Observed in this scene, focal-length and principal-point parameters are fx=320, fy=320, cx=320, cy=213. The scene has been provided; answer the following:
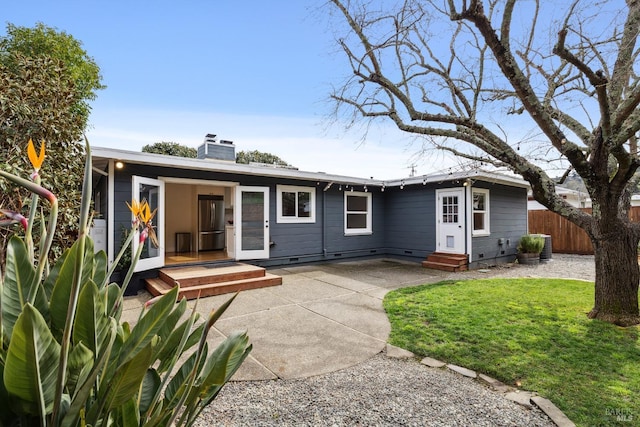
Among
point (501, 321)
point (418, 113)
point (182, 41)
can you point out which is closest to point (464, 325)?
point (501, 321)

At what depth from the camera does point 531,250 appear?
32.1ft

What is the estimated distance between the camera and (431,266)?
8.68 m

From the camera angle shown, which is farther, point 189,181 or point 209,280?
point 189,181

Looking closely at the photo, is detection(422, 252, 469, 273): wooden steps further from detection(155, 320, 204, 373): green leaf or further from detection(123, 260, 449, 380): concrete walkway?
detection(155, 320, 204, 373): green leaf

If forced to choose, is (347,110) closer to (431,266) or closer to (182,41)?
(182,41)

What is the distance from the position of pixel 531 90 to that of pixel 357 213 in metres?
6.49

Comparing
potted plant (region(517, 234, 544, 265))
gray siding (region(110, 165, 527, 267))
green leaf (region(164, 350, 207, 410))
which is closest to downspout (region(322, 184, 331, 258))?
gray siding (region(110, 165, 527, 267))

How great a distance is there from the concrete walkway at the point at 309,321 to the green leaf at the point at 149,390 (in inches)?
71.8

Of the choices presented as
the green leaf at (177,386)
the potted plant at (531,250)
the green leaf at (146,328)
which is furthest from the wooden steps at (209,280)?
the potted plant at (531,250)

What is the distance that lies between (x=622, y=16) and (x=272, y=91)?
7365 mm

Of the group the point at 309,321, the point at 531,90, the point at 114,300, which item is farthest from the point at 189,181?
the point at 531,90

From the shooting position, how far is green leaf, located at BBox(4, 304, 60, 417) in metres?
0.66

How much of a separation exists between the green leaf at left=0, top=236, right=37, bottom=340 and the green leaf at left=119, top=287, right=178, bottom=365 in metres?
0.29

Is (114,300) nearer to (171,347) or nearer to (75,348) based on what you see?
(171,347)
